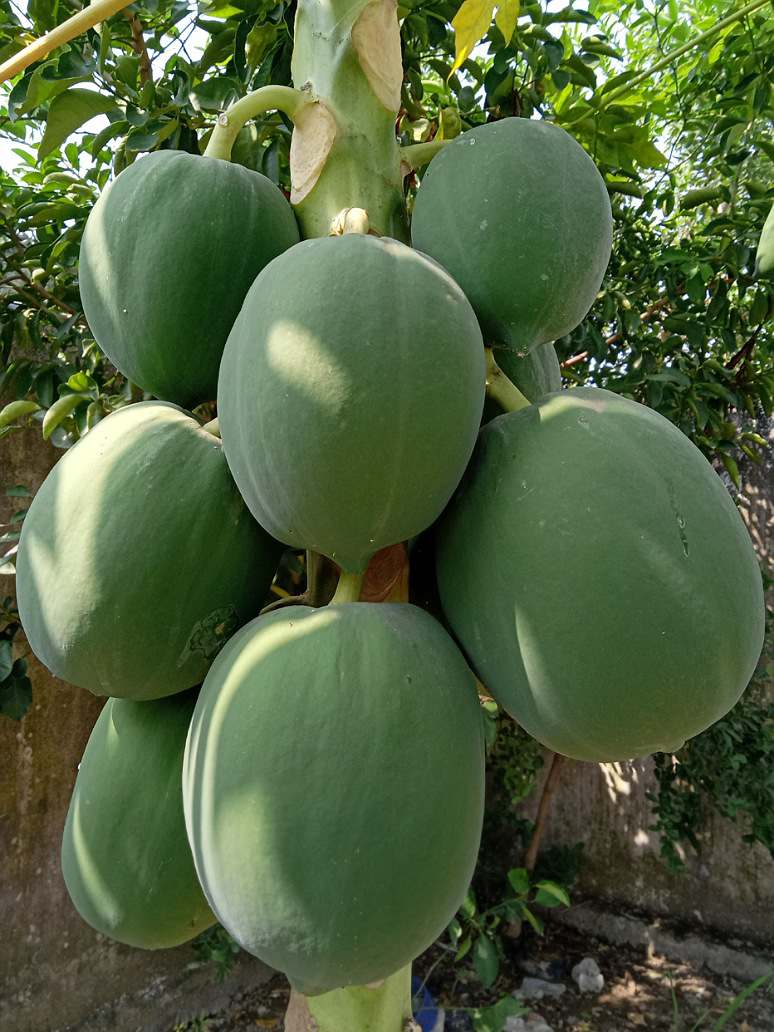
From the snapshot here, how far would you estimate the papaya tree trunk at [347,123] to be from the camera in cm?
86

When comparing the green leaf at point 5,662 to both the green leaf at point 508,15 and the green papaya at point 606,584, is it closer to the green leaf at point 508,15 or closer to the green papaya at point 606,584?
the green papaya at point 606,584

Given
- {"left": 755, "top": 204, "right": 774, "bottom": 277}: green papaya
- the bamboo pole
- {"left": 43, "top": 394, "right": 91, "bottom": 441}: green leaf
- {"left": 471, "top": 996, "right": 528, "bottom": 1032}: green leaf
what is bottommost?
{"left": 471, "top": 996, "right": 528, "bottom": 1032}: green leaf

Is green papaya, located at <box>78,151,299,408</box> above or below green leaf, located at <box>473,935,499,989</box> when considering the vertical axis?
above

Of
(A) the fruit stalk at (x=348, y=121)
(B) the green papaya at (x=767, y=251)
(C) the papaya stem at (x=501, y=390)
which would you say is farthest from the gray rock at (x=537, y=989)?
(A) the fruit stalk at (x=348, y=121)

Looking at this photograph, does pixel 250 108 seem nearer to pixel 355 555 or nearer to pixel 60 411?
pixel 355 555

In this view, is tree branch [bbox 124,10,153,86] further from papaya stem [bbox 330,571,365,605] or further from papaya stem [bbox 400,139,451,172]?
papaya stem [bbox 330,571,365,605]

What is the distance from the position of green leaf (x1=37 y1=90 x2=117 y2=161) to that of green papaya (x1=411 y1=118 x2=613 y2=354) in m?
0.70

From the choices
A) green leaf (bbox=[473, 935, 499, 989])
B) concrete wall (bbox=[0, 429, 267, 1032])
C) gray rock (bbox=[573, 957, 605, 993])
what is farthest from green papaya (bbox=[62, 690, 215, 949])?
gray rock (bbox=[573, 957, 605, 993])

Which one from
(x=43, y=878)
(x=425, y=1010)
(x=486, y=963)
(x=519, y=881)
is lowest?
(x=425, y=1010)

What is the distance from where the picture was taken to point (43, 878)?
2412 mm

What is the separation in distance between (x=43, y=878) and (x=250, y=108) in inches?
91.7

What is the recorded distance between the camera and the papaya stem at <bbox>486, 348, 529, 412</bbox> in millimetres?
803

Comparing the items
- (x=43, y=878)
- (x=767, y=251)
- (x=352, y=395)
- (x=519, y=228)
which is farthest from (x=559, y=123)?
(x=43, y=878)

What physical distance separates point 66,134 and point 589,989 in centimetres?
332
